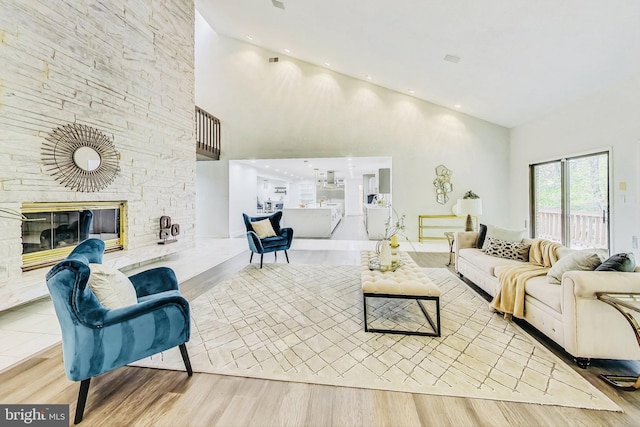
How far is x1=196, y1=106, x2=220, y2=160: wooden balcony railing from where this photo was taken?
6.84 m

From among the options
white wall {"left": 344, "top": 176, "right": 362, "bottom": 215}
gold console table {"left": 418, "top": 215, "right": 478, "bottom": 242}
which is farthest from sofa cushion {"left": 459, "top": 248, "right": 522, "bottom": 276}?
white wall {"left": 344, "top": 176, "right": 362, "bottom": 215}

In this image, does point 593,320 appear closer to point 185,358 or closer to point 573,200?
point 185,358

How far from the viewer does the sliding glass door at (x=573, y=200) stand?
4.33 m

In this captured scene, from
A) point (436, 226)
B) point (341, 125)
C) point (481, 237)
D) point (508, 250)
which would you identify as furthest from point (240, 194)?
point (508, 250)

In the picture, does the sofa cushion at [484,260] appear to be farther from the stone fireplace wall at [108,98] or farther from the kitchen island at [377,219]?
the stone fireplace wall at [108,98]

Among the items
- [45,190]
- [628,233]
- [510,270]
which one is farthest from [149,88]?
[628,233]

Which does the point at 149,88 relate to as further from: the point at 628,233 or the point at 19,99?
the point at 628,233

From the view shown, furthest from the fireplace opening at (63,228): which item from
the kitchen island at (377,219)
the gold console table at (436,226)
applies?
the gold console table at (436,226)

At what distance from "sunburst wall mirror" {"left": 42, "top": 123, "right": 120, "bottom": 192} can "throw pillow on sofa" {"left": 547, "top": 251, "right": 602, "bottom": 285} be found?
532 centimetres

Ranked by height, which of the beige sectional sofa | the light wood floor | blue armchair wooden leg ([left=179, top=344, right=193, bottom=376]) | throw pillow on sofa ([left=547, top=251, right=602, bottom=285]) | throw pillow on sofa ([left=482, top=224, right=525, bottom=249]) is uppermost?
throw pillow on sofa ([left=482, top=224, right=525, bottom=249])

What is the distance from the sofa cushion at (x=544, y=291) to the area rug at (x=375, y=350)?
36 centimetres

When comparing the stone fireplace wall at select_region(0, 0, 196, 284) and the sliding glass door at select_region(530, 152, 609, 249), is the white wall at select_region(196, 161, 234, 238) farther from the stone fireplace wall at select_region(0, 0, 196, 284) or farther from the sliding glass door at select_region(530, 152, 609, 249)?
the sliding glass door at select_region(530, 152, 609, 249)

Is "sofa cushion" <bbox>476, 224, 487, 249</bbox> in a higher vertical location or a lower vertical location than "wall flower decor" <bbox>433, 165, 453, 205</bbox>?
lower

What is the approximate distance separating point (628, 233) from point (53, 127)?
25.1 feet
